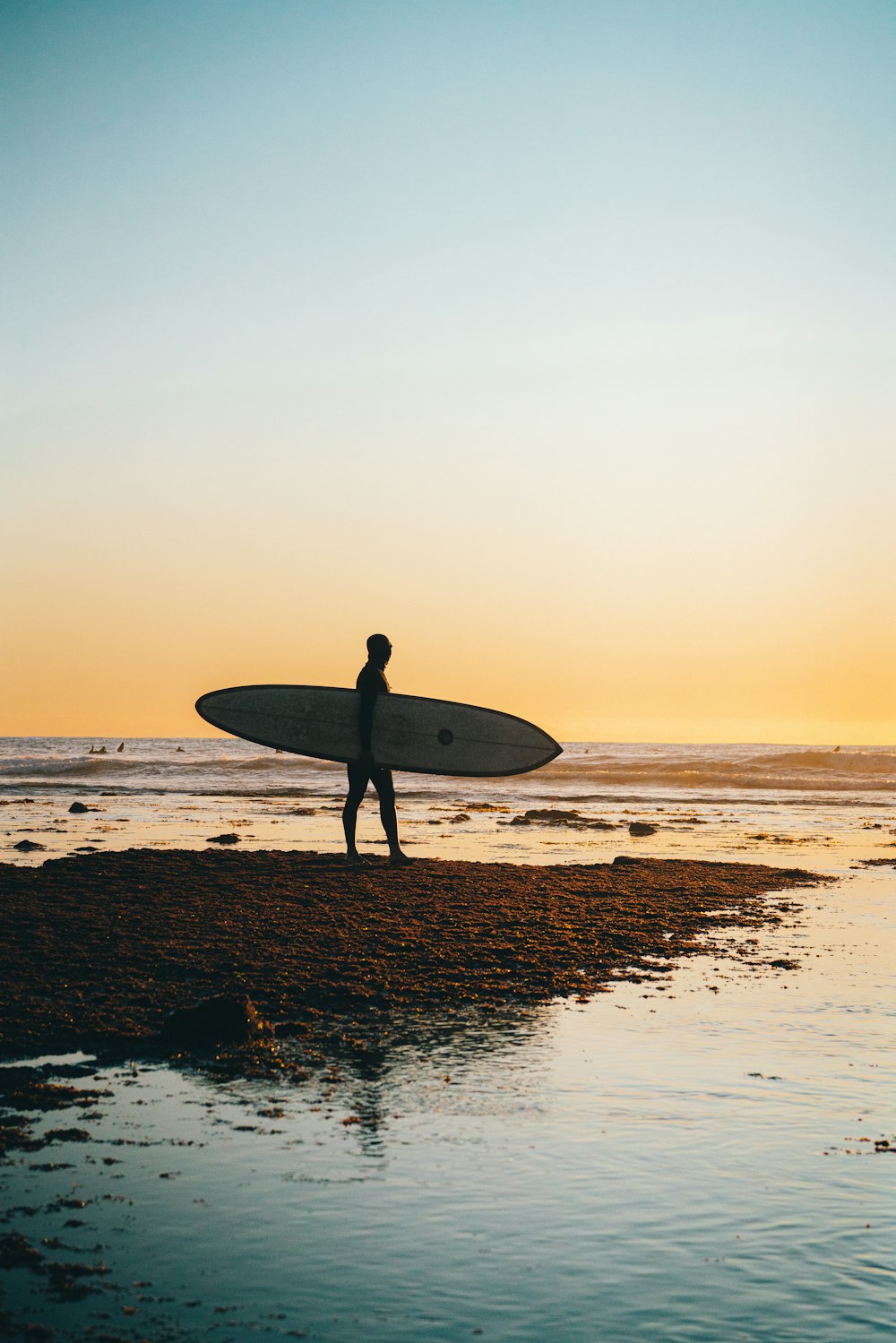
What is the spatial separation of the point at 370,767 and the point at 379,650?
1.51 m

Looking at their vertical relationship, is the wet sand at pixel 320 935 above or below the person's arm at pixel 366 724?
below

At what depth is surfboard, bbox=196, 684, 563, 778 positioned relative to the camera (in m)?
16.1

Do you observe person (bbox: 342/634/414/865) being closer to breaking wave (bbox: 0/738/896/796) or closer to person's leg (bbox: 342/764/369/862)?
person's leg (bbox: 342/764/369/862)

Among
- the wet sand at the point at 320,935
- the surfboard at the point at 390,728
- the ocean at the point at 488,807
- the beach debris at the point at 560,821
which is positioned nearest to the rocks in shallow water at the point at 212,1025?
the wet sand at the point at 320,935

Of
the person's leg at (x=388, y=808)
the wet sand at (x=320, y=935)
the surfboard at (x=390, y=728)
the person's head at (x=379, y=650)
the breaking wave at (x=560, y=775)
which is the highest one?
the person's head at (x=379, y=650)

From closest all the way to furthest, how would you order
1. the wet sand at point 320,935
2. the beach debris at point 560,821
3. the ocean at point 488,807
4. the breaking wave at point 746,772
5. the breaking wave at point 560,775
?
the wet sand at point 320,935 → the ocean at point 488,807 → the beach debris at point 560,821 → the breaking wave at point 560,775 → the breaking wave at point 746,772

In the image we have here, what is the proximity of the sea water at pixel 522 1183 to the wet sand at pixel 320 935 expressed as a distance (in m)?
0.77

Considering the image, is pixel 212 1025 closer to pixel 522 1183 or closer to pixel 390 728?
pixel 522 1183

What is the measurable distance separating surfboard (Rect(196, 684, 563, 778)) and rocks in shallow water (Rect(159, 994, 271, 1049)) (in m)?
8.16

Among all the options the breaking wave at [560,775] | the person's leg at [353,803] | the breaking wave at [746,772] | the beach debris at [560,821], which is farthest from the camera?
the breaking wave at [746,772]

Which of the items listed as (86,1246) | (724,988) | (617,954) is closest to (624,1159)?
(86,1246)

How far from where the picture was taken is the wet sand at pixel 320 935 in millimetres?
8016

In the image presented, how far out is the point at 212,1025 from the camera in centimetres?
713

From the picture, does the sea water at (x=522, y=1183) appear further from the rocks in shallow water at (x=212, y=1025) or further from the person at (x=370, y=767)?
the person at (x=370, y=767)
